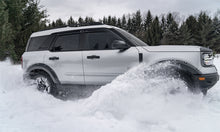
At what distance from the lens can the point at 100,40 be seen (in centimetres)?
356

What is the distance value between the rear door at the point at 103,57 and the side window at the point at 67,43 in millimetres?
293

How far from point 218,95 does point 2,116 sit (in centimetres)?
475

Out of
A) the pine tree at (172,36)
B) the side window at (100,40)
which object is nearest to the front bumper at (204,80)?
the side window at (100,40)

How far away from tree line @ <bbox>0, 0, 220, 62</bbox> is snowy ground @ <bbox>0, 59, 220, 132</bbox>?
6.94ft

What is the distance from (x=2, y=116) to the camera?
2711 millimetres

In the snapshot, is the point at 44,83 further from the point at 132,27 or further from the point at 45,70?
the point at 132,27

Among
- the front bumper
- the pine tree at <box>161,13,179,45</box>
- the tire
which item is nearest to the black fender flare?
the tire

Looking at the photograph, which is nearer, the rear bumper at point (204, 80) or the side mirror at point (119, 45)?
the rear bumper at point (204, 80)

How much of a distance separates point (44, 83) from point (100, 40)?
6.45ft

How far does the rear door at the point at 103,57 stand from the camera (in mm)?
3217

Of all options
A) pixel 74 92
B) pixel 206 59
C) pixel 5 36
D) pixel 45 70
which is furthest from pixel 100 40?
pixel 5 36

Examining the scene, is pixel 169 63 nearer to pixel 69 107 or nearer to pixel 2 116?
pixel 69 107

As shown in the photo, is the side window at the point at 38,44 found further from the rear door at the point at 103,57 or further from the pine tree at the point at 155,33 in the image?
the pine tree at the point at 155,33

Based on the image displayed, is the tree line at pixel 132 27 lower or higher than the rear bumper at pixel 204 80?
higher
